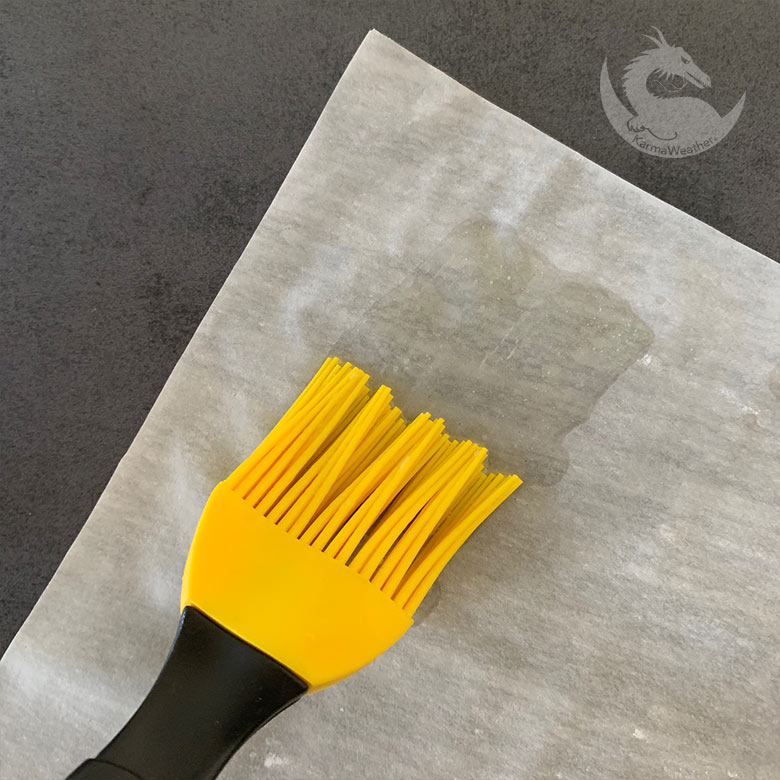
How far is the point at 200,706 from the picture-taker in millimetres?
498

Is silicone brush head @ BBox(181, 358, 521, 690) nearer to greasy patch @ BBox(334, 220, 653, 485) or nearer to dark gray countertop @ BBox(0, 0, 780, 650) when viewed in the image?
greasy patch @ BBox(334, 220, 653, 485)

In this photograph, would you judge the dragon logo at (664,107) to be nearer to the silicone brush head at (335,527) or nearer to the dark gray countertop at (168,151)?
the dark gray countertop at (168,151)

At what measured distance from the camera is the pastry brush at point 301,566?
1.63ft

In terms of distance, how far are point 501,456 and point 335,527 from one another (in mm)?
168

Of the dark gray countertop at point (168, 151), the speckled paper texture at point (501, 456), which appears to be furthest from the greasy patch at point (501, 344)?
the dark gray countertop at point (168, 151)

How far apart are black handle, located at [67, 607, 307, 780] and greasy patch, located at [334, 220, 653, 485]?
247 millimetres

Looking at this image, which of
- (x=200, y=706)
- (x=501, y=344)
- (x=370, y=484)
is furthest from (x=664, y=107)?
(x=200, y=706)

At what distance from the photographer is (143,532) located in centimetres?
61

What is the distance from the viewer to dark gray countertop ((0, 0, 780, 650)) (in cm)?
64

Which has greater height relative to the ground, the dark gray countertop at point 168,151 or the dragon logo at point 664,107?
the dragon logo at point 664,107

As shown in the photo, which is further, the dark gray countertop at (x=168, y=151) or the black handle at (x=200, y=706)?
the dark gray countertop at (x=168, y=151)

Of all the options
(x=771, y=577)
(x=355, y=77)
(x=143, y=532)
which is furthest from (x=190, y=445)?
(x=771, y=577)

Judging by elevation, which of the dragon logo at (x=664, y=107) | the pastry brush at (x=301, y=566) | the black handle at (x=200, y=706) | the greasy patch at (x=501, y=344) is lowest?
the black handle at (x=200, y=706)

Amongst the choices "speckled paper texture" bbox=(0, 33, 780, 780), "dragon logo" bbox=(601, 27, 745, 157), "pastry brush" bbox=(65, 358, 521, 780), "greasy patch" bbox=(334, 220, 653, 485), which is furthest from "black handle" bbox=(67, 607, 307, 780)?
"dragon logo" bbox=(601, 27, 745, 157)
